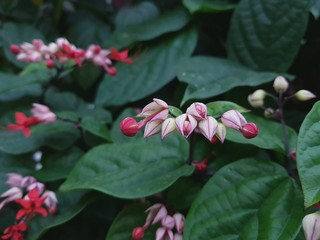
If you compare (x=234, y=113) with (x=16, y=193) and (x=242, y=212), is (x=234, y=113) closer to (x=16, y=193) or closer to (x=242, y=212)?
(x=242, y=212)

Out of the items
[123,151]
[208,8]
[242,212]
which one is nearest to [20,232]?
[123,151]

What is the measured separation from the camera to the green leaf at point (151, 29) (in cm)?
115

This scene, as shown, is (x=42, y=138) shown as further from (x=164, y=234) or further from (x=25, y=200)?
(x=164, y=234)

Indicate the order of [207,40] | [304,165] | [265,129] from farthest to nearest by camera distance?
1. [207,40]
2. [265,129]
3. [304,165]

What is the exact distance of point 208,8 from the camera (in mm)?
1092

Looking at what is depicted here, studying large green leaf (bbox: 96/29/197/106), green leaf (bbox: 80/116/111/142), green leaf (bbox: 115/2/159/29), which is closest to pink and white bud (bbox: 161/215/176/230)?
green leaf (bbox: 80/116/111/142)

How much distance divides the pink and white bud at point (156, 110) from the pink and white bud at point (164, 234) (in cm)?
18

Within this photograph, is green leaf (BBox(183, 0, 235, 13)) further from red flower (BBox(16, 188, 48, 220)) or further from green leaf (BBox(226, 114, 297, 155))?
red flower (BBox(16, 188, 48, 220))

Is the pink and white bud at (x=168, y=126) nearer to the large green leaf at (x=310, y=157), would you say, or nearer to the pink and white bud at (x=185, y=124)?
the pink and white bud at (x=185, y=124)

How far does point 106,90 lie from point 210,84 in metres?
0.28

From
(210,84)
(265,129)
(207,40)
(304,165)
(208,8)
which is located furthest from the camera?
(207,40)

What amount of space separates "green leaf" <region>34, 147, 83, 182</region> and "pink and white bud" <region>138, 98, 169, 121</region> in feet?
1.04

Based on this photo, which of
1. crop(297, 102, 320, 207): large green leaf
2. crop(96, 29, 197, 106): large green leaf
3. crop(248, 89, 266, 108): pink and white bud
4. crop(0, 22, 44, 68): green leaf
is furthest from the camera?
crop(0, 22, 44, 68): green leaf

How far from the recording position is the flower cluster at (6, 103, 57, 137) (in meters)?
0.91
